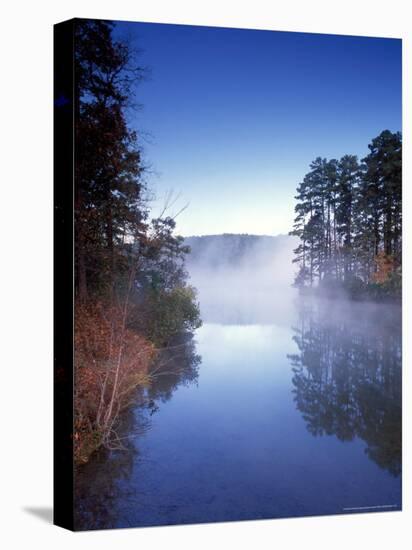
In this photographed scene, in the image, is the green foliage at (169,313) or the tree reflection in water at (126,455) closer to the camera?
the tree reflection in water at (126,455)

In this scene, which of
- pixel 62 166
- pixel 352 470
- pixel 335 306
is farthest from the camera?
pixel 335 306

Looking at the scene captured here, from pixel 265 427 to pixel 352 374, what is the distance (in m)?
1.01

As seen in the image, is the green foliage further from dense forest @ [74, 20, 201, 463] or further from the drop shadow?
the drop shadow

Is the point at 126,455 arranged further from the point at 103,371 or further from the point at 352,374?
the point at 352,374

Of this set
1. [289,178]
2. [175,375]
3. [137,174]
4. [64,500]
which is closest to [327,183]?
[289,178]

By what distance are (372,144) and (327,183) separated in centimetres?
62

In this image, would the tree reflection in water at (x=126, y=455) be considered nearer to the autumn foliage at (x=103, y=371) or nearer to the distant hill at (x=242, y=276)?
the autumn foliage at (x=103, y=371)

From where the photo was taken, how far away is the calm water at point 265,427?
670 cm

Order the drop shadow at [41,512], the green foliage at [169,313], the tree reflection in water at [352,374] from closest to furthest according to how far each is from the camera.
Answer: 1. the green foliage at [169,313]
2. the drop shadow at [41,512]
3. the tree reflection in water at [352,374]

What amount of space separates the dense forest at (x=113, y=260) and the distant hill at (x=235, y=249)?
0.51ft

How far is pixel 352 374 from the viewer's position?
7.41 m

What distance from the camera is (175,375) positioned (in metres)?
6.91

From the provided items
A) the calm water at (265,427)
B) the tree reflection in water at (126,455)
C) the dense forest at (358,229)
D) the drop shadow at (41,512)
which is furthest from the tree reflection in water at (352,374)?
the drop shadow at (41,512)

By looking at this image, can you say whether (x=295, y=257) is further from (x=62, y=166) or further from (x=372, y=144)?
(x=62, y=166)
